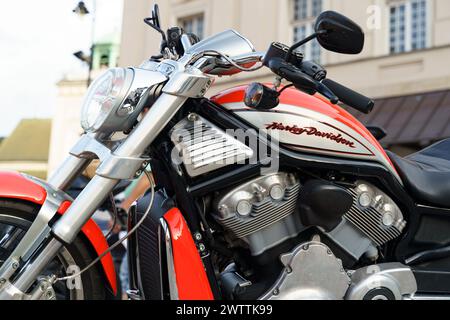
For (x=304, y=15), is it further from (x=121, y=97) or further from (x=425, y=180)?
(x=121, y=97)

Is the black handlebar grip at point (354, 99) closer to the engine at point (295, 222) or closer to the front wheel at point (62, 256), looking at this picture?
the engine at point (295, 222)

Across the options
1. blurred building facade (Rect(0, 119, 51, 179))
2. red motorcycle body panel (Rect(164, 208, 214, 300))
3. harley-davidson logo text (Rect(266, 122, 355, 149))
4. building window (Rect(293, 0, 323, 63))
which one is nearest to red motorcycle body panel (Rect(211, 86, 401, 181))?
harley-davidson logo text (Rect(266, 122, 355, 149))

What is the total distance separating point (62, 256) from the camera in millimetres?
2152

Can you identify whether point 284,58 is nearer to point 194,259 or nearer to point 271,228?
point 271,228

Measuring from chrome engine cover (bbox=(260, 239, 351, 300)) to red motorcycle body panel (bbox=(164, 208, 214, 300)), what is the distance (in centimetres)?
24

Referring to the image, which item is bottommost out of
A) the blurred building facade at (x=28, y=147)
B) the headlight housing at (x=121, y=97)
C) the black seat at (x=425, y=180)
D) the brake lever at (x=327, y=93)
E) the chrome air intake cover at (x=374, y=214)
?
the blurred building facade at (x=28, y=147)

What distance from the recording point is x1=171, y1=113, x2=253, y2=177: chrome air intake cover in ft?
6.78

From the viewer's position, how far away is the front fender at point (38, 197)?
2.07 metres

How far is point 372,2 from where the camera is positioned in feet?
37.0

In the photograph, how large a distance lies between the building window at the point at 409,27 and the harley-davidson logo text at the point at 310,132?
31.4ft

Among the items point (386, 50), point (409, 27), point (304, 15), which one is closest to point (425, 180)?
point (386, 50)

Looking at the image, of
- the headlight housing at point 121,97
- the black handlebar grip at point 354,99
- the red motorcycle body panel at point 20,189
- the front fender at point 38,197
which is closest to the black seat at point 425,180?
the black handlebar grip at point 354,99

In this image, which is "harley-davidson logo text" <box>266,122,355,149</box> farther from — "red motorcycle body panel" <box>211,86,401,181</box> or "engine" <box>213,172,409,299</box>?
"engine" <box>213,172,409,299</box>

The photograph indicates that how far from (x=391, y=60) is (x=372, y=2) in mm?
1387
